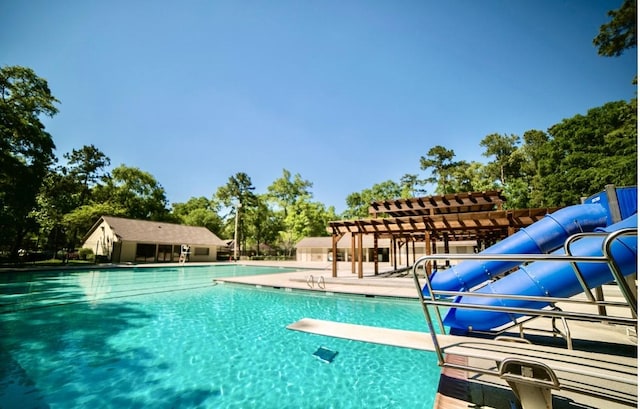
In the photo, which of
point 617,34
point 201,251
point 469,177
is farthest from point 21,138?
point 469,177

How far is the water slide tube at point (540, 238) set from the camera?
538 cm

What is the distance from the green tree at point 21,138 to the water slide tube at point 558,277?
103ft

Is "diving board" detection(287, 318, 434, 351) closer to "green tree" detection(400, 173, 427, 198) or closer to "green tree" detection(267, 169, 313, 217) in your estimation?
"green tree" detection(400, 173, 427, 198)

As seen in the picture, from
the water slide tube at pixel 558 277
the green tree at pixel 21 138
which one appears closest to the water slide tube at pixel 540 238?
the water slide tube at pixel 558 277

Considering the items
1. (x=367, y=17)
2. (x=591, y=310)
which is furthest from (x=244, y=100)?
(x=591, y=310)

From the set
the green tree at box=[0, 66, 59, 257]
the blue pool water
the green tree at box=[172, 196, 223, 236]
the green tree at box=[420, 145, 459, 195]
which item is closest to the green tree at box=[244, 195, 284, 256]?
the green tree at box=[172, 196, 223, 236]

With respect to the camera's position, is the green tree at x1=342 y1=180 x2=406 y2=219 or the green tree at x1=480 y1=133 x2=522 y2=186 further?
the green tree at x1=342 y1=180 x2=406 y2=219

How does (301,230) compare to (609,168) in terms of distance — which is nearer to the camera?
(609,168)

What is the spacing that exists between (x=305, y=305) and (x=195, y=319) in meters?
4.46

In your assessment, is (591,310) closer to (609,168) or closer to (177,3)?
(177,3)

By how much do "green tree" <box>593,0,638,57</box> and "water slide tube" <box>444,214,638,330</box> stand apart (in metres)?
19.8

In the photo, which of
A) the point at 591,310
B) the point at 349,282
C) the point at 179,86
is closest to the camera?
the point at 591,310

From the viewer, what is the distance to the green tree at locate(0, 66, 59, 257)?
65.4 ft

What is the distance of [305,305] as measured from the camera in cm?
1140
